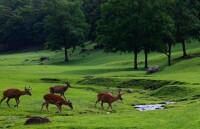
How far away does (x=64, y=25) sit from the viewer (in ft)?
364

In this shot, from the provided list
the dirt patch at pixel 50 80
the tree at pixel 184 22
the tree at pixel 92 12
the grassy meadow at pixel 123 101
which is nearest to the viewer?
the grassy meadow at pixel 123 101

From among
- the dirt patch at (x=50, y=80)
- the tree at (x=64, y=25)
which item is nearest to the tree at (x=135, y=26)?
the dirt patch at (x=50, y=80)

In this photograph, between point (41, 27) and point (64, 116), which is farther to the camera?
point (41, 27)

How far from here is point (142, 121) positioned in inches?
1115

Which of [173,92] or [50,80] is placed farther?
[50,80]

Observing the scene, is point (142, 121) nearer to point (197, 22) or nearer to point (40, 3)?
point (197, 22)

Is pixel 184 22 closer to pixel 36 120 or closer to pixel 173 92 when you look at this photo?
pixel 173 92

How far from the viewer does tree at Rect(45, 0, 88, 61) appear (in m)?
111

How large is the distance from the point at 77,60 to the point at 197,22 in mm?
38767

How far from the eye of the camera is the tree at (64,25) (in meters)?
Result: 111

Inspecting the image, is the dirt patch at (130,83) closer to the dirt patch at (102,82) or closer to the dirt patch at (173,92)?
the dirt patch at (102,82)

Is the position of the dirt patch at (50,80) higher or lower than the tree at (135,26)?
lower

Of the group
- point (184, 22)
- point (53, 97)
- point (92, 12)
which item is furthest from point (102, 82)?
point (92, 12)

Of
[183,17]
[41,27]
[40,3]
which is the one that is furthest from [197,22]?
[40,3]
